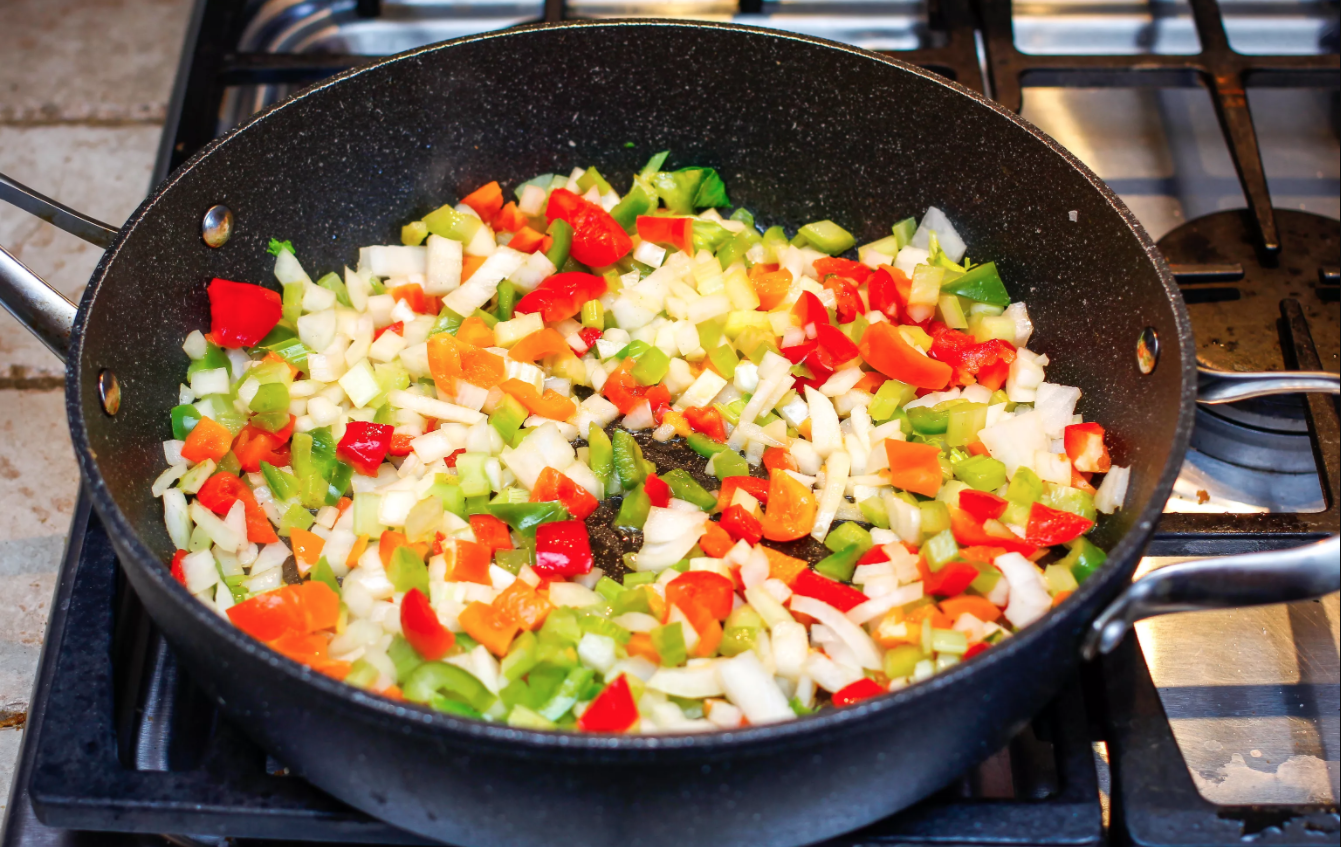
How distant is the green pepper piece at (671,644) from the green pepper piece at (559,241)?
604 mm

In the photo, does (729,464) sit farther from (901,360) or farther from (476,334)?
(476,334)

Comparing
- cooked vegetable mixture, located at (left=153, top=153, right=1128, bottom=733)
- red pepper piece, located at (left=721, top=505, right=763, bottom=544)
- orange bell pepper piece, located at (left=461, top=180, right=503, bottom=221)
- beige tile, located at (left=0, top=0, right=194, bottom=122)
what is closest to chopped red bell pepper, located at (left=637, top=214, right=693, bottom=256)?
cooked vegetable mixture, located at (left=153, top=153, right=1128, bottom=733)

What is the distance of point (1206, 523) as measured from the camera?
1.20 metres

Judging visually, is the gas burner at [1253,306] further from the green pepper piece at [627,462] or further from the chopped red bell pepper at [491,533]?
the chopped red bell pepper at [491,533]

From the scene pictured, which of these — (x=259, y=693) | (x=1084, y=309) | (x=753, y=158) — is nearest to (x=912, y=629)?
(x=1084, y=309)

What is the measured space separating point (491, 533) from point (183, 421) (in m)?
0.40

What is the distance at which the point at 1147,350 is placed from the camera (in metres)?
1.20

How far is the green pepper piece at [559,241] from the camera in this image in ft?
4.84

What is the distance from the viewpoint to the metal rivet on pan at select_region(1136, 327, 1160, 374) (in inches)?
46.2

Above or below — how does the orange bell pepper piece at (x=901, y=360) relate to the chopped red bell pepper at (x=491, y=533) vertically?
above

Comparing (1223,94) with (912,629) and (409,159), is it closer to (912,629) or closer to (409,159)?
(912,629)

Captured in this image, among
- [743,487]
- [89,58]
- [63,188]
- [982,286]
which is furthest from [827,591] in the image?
[89,58]

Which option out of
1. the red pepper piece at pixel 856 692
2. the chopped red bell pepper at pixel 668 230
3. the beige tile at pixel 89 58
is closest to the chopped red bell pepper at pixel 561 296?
the chopped red bell pepper at pixel 668 230

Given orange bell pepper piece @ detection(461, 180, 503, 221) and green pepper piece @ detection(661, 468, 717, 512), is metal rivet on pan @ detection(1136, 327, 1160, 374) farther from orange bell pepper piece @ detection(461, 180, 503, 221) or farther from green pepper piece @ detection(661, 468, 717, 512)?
orange bell pepper piece @ detection(461, 180, 503, 221)
